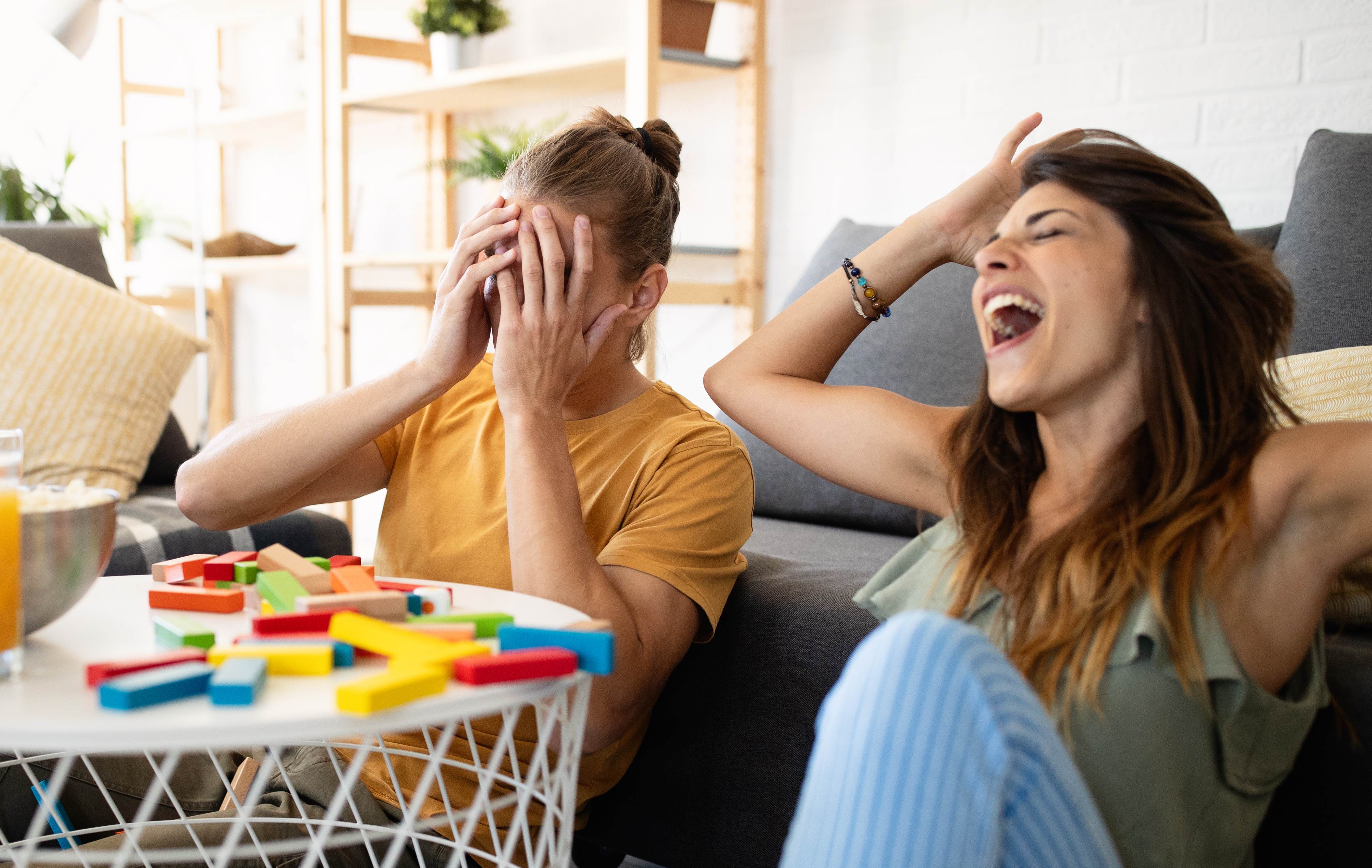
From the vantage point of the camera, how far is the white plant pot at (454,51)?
2.87 m

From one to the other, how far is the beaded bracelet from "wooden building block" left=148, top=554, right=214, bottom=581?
71 cm

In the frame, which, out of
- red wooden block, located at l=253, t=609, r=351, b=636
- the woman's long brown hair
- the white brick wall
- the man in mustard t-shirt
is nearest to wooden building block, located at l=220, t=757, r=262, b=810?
the man in mustard t-shirt

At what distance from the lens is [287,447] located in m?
1.26

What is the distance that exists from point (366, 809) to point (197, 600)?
29 centimetres

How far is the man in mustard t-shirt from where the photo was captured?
44.2 inches

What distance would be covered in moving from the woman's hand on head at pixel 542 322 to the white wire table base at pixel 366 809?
312mm

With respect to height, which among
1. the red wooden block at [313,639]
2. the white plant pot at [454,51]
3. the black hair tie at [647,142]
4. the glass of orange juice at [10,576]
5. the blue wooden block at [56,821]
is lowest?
the blue wooden block at [56,821]

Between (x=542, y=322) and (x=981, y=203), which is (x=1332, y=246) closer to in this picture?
(x=981, y=203)

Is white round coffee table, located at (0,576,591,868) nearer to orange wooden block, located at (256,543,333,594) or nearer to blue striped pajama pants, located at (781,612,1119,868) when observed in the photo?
orange wooden block, located at (256,543,333,594)

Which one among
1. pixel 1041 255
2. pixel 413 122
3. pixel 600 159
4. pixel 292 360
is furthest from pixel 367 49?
pixel 1041 255

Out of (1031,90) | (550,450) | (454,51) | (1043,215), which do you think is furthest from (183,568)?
(454,51)

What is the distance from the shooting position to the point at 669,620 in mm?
1121

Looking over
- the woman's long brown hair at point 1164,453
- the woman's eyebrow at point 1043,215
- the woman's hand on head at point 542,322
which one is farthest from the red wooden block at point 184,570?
the woman's eyebrow at point 1043,215

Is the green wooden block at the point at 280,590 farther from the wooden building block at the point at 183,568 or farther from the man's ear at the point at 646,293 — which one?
the man's ear at the point at 646,293
